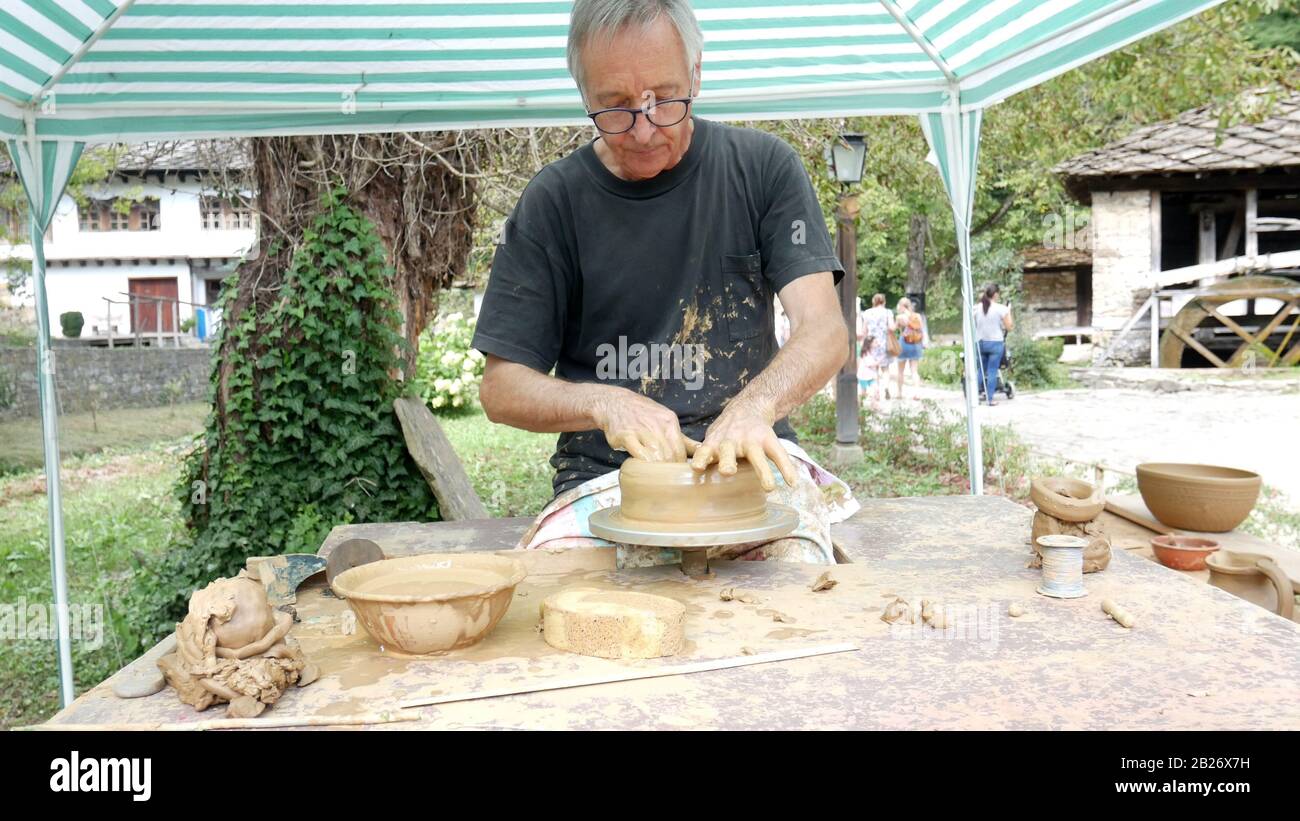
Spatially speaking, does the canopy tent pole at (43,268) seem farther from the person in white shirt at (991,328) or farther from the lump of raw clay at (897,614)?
the person in white shirt at (991,328)

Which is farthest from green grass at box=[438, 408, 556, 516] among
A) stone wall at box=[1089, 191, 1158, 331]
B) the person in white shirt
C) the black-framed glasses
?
stone wall at box=[1089, 191, 1158, 331]

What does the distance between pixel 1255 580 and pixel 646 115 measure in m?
2.19

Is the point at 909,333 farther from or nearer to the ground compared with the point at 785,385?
farther from the ground

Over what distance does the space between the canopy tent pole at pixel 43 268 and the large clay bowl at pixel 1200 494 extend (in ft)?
14.3

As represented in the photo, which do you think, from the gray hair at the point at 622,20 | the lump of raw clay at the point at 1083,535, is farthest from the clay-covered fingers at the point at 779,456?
the gray hair at the point at 622,20

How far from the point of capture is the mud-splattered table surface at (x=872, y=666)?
4.69 feet

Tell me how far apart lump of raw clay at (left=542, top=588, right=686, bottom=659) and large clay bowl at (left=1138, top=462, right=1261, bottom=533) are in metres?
2.78

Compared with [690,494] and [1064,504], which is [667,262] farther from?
[1064,504]

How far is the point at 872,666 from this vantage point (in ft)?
5.35

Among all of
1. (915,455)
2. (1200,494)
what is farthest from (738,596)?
(915,455)

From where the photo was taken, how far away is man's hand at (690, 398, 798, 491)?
1.95 metres

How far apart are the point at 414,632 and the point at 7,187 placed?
446 inches

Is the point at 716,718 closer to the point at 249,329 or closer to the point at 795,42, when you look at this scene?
the point at 795,42

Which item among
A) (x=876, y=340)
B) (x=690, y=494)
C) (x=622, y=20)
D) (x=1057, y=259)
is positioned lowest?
(x=690, y=494)
